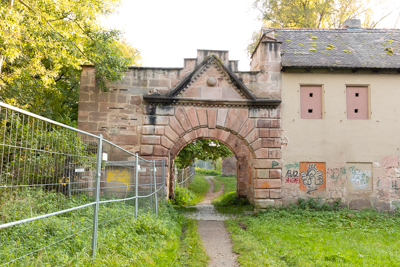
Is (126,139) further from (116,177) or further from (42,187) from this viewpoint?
(42,187)

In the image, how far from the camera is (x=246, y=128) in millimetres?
13234

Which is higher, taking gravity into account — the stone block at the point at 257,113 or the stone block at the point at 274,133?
the stone block at the point at 257,113

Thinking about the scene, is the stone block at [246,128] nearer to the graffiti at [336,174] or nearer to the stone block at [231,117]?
the stone block at [231,117]

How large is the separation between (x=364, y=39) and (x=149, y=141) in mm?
10416

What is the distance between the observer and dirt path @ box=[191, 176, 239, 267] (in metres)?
7.21

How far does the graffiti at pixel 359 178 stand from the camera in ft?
43.8

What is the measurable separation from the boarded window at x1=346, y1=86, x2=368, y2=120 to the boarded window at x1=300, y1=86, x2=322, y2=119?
44.3 inches

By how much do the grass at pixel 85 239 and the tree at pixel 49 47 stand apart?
5827 millimetres

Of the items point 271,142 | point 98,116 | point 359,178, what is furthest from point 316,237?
point 98,116

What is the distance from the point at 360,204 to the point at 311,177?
2.07 m

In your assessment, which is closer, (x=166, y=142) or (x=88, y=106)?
(x=166, y=142)

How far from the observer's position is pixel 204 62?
13211 mm

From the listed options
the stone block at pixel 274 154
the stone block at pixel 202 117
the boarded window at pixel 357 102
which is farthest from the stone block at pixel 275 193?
the boarded window at pixel 357 102

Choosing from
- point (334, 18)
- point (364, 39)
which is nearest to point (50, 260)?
point (364, 39)
